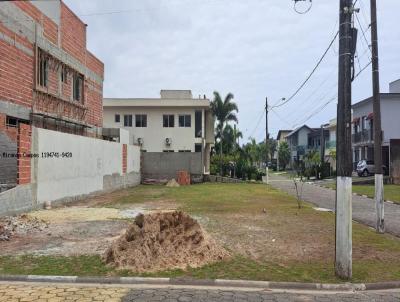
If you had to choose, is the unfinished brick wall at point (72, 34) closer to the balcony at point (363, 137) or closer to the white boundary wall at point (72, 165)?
the white boundary wall at point (72, 165)

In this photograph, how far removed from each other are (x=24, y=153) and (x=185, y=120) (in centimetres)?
2855

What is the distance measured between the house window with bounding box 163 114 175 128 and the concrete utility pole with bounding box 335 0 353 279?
119 feet

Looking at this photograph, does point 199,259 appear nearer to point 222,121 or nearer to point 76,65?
point 76,65

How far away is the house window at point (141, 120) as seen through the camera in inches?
1738

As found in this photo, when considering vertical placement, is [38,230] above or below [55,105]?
below

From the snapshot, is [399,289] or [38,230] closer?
[399,289]

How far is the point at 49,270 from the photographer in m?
7.97

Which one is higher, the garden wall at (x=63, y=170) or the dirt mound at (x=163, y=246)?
Answer: the garden wall at (x=63, y=170)

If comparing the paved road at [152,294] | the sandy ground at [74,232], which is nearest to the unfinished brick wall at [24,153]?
the sandy ground at [74,232]

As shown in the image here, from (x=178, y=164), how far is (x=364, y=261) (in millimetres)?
29460

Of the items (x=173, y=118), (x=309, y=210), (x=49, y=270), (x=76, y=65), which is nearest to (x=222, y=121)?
(x=173, y=118)

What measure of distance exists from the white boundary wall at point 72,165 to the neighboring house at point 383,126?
21.6m

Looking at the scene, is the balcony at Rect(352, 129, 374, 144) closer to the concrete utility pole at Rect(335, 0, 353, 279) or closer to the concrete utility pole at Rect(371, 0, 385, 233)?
the concrete utility pole at Rect(371, 0, 385, 233)

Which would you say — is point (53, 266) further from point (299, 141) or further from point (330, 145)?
point (299, 141)
